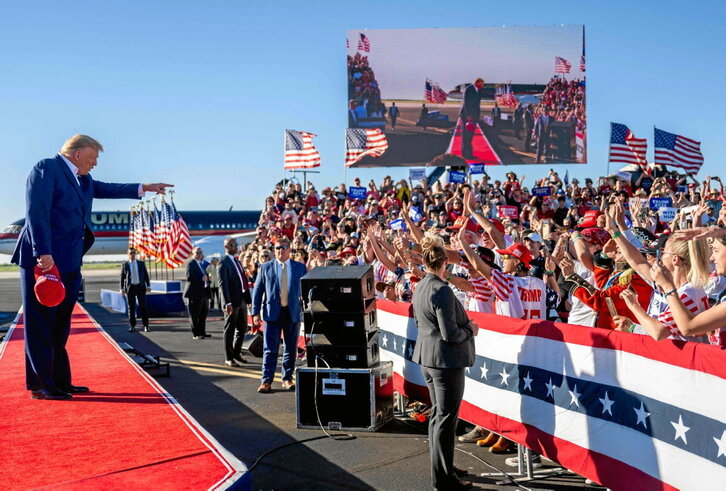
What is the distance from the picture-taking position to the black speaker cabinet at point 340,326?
23.7ft

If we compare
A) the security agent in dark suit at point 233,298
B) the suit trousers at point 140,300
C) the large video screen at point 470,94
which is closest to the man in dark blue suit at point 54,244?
the security agent in dark suit at point 233,298

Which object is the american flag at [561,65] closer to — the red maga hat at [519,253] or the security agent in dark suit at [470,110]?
the security agent in dark suit at [470,110]

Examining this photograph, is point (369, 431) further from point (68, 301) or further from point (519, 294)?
point (68, 301)

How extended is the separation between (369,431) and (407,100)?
93.0ft

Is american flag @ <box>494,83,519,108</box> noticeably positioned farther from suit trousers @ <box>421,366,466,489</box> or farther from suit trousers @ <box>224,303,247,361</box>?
suit trousers @ <box>421,366,466,489</box>

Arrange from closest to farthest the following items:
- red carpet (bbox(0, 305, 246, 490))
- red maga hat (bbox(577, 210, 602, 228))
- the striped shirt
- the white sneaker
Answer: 1. red carpet (bbox(0, 305, 246, 490))
2. the striped shirt
3. the white sneaker
4. red maga hat (bbox(577, 210, 602, 228))

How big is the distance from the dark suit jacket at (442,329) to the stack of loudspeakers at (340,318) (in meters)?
1.71

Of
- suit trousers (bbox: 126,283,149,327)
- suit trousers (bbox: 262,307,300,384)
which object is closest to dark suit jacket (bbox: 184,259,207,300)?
suit trousers (bbox: 126,283,149,327)

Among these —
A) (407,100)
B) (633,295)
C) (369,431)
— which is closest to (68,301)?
(369,431)

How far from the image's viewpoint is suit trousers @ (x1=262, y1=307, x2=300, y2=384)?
924 centimetres

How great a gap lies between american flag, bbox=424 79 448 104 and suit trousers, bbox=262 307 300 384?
86.3ft

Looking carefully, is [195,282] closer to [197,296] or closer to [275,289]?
[197,296]

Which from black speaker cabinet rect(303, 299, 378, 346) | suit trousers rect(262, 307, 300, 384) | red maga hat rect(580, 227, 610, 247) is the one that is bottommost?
suit trousers rect(262, 307, 300, 384)

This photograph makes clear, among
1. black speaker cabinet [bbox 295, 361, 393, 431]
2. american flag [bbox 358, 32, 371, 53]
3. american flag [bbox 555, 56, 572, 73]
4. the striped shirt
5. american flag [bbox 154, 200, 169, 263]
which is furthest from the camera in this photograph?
american flag [bbox 358, 32, 371, 53]
